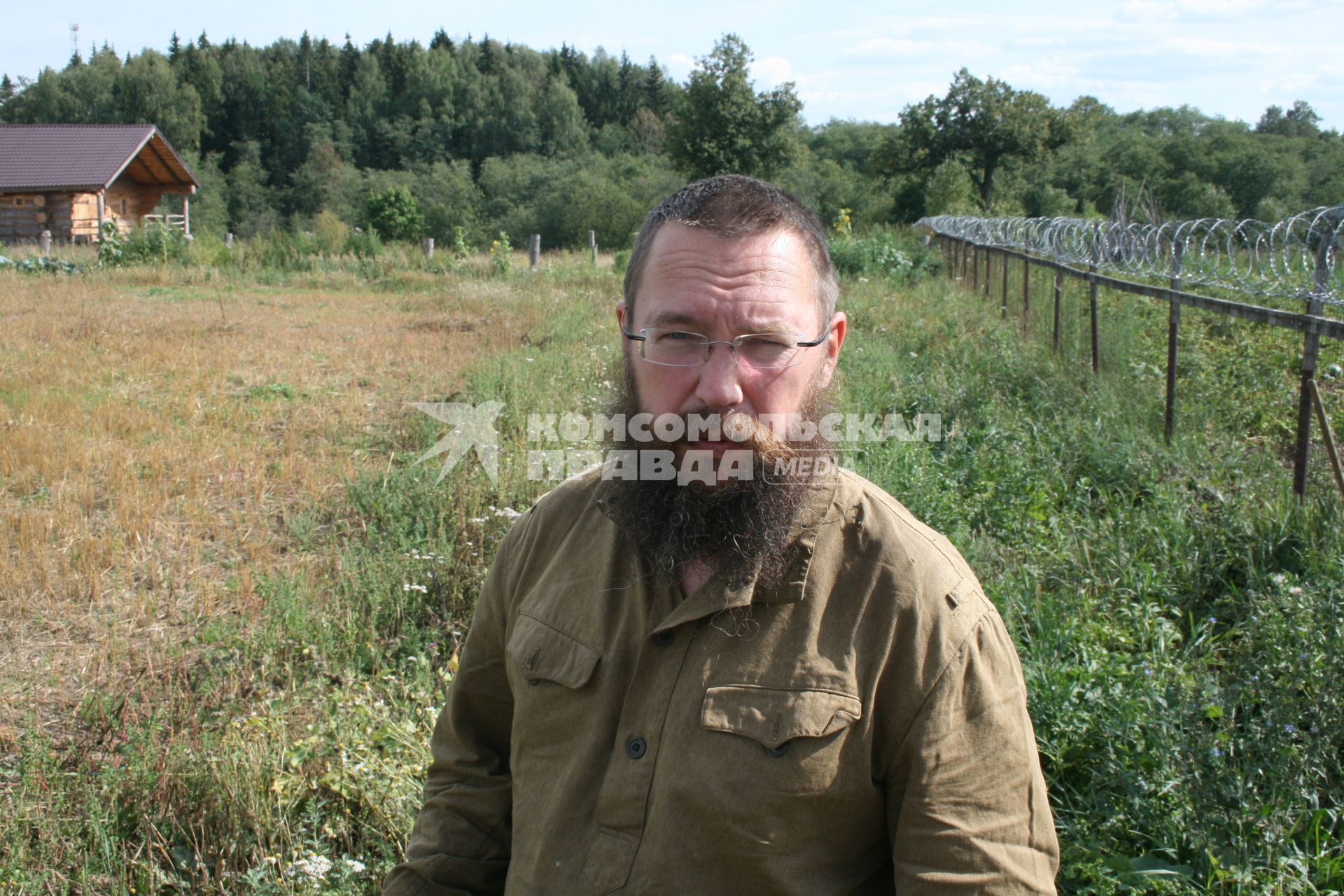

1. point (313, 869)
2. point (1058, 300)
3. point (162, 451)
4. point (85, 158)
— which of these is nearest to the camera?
point (313, 869)

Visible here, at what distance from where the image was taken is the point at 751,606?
5.54 ft

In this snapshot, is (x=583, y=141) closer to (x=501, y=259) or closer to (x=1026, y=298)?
(x=501, y=259)

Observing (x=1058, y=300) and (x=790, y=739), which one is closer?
(x=790, y=739)

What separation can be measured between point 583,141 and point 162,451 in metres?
96.3

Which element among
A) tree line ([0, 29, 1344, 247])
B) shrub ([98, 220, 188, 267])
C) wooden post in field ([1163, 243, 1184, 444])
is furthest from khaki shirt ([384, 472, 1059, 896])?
shrub ([98, 220, 188, 267])

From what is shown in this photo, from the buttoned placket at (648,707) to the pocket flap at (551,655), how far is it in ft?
0.33

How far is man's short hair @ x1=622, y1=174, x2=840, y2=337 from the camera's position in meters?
1.81

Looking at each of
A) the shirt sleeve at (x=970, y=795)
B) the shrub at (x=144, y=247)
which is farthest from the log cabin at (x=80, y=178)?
the shirt sleeve at (x=970, y=795)

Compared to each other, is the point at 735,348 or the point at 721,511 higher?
the point at 735,348

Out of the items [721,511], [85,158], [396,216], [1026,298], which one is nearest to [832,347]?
[721,511]

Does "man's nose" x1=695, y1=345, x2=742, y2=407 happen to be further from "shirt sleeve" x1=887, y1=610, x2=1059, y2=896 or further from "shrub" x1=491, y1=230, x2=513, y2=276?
"shrub" x1=491, y1=230, x2=513, y2=276

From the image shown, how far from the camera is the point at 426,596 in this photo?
4.69 m

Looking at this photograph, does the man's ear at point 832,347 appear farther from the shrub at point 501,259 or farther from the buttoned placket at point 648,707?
the shrub at point 501,259

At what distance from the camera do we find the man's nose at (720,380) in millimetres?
1786
